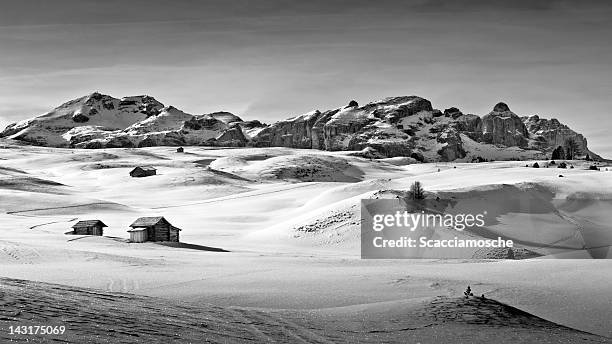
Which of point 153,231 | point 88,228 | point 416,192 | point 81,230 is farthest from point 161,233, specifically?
point 416,192

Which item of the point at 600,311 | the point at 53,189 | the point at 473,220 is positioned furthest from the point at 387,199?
the point at 53,189

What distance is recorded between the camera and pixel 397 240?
1545 inches

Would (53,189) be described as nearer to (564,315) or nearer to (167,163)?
(167,163)

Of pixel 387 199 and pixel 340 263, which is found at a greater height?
pixel 387 199

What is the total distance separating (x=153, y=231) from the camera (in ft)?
148

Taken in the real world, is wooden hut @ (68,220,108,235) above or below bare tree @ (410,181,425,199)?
below

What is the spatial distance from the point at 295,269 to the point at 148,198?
221 ft

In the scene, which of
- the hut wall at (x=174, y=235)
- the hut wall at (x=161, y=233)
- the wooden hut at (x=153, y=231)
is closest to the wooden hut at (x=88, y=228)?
the wooden hut at (x=153, y=231)

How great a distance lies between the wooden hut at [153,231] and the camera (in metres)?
45.0

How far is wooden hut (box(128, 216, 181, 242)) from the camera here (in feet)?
148

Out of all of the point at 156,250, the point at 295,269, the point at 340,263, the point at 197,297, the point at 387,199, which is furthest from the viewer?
the point at 387,199

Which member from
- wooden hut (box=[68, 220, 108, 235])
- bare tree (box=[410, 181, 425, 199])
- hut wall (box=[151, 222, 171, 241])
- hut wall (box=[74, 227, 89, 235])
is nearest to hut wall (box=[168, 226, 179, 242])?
hut wall (box=[151, 222, 171, 241])

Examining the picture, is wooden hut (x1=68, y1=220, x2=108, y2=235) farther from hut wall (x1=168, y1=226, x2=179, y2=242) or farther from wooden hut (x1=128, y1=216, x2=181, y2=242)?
hut wall (x1=168, y1=226, x2=179, y2=242)

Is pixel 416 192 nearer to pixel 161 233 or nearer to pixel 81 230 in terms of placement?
pixel 161 233
